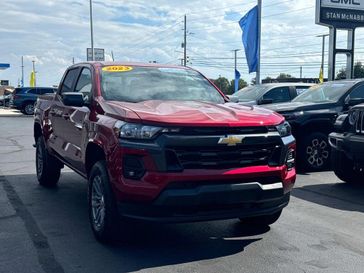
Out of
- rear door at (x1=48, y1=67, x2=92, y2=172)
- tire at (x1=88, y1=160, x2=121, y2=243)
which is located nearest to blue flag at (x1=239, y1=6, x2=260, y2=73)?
rear door at (x1=48, y1=67, x2=92, y2=172)

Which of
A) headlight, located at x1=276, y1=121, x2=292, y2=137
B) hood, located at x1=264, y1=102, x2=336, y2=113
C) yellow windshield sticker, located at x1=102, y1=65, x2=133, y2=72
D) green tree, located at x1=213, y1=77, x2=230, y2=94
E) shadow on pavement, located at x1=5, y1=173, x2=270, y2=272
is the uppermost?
green tree, located at x1=213, y1=77, x2=230, y2=94

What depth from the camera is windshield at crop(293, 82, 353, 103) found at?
9634 mm

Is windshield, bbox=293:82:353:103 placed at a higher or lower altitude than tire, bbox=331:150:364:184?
higher

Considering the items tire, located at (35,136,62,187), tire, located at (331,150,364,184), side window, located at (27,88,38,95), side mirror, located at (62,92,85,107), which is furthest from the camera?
side window, located at (27,88,38,95)

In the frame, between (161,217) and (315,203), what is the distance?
3190 mm

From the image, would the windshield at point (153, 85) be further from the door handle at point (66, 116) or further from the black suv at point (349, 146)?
the black suv at point (349, 146)

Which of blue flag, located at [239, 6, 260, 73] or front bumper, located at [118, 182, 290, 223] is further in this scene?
blue flag, located at [239, 6, 260, 73]

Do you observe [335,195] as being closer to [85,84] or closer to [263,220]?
[263,220]

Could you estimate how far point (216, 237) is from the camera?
205 inches

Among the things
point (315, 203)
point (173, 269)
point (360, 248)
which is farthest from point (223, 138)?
point (315, 203)

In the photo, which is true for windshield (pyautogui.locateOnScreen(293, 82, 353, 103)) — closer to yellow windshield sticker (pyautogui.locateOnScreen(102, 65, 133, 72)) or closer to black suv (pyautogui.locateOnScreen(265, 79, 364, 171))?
black suv (pyautogui.locateOnScreen(265, 79, 364, 171))

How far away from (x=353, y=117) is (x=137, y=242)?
4.12m

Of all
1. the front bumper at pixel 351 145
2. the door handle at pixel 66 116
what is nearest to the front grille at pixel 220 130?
the door handle at pixel 66 116

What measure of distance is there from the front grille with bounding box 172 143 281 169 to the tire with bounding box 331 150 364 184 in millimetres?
3623
